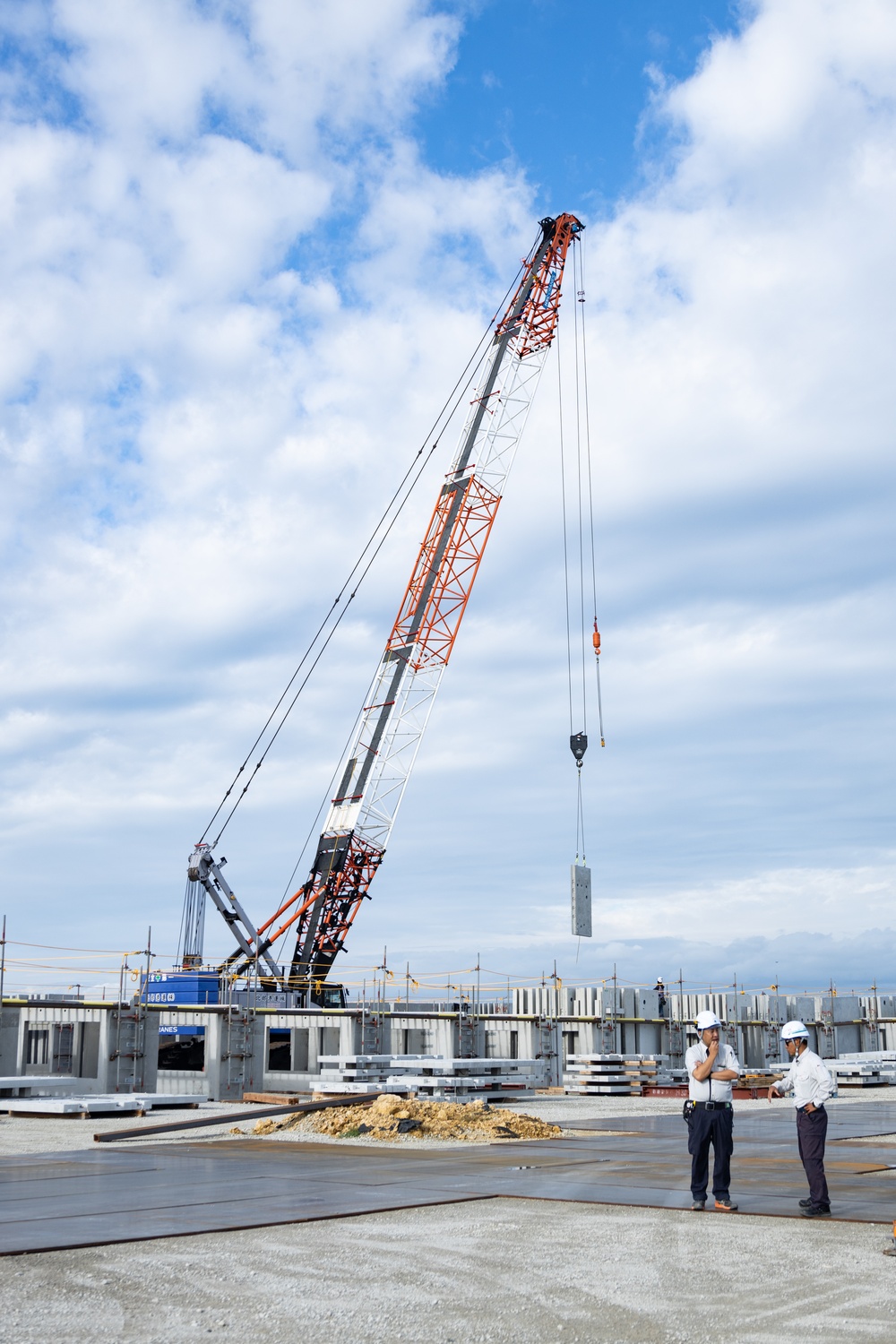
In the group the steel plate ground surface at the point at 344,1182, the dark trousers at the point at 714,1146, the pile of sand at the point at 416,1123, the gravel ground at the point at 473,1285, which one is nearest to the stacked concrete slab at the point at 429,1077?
the pile of sand at the point at 416,1123

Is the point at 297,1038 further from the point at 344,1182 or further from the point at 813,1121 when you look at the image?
the point at 813,1121

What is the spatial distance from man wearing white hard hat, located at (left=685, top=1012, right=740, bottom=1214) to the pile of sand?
749cm

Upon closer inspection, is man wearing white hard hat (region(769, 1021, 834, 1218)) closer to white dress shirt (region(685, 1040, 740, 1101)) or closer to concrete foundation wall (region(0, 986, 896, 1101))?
white dress shirt (region(685, 1040, 740, 1101))

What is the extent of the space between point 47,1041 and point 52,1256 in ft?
90.8

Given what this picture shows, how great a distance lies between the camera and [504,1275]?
7.80 metres

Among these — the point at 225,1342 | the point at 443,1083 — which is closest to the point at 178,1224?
the point at 225,1342

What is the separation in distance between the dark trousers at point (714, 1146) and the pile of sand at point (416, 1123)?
24.5ft

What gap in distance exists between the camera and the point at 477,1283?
7.64 metres

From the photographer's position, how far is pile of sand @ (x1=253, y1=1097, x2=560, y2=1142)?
17859 millimetres

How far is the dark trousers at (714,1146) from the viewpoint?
34.3ft

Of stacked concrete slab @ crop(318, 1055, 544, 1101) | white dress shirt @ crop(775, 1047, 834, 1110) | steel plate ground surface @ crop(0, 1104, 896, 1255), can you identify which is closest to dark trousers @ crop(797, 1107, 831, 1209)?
white dress shirt @ crop(775, 1047, 834, 1110)

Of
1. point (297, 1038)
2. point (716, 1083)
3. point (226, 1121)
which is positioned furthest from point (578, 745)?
point (716, 1083)

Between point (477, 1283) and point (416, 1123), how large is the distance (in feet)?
35.6

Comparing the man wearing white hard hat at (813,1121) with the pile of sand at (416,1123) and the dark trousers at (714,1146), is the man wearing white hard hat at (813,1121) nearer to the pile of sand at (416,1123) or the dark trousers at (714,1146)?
the dark trousers at (714,1146)
